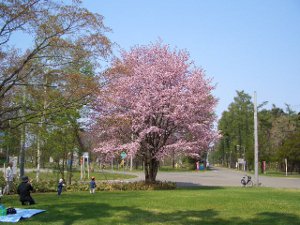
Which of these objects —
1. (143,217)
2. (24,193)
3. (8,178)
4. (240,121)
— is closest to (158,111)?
(8,178)

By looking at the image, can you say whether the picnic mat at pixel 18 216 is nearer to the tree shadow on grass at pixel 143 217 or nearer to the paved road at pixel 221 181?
the tree shadow on grass at pixel 143 217

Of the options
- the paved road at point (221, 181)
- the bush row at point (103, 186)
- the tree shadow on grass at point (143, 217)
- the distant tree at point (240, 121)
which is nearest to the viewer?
the tree shadow on grass at point (143, 217)

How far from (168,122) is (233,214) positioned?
1666 centimetres

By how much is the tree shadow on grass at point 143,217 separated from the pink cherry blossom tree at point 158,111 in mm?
13940

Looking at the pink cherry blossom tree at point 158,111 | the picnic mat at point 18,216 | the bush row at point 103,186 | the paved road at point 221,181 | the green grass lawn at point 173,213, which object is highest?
the pink cherry blossom tree at point 158,111

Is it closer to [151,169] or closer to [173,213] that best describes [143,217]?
[173,213]

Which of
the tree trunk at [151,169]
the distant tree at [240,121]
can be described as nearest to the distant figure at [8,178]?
the tree trunk at [151,169]

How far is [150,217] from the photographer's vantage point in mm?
12477

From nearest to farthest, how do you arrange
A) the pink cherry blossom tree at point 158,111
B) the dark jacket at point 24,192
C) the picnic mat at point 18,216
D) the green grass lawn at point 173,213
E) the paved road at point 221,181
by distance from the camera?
the green grass lawn at point 173,213
the picnic mat at point 18,216
the dark jacket at point 24,192
the pink cherry blossom tree at point 158,111
the paved road at point 221,181

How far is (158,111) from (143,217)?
16.4 metres

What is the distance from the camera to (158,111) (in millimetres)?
28547

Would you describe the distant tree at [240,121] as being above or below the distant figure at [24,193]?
above

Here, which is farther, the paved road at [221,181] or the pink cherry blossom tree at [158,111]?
the paved road at [221,181]

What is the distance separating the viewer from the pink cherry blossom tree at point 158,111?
2831 centimetres
